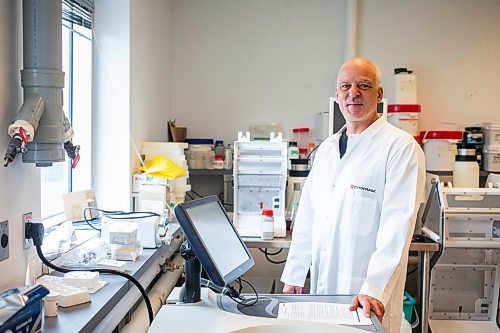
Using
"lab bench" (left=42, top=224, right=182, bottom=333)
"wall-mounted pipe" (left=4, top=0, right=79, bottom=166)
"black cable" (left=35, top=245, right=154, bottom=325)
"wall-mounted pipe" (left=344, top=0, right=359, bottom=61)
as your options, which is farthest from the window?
"wall-mounted pipe" (left=344, top=0, right=359, bottom=61)

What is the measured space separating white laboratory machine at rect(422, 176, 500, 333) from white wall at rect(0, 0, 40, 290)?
2.13 metres

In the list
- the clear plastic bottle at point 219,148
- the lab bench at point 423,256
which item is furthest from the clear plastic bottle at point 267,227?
the clear plastic bottle at point 219,148

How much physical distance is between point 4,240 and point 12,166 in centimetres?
21

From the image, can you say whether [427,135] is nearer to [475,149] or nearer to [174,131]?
[475,149]

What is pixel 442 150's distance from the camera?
3.38m

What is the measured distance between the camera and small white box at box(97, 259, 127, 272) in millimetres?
1734

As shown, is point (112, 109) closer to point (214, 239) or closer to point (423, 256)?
point (214, 239)

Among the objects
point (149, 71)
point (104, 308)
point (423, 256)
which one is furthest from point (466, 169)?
point (104, 308)

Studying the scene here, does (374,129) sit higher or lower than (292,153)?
higher

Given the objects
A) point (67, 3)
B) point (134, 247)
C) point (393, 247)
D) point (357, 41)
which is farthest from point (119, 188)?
point (357, 41)

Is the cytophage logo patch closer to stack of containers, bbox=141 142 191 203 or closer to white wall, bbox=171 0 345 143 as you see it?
stack of containers, bbox=141 142 191 203

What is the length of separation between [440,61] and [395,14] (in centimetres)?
46

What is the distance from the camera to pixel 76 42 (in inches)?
102

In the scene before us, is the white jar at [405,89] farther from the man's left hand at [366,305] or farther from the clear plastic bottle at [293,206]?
the man's left hand at [366,305]
